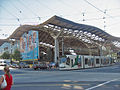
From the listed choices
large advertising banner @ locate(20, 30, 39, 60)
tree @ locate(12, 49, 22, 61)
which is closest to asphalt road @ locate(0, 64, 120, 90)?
large advertising banner @ locate(20, 30, 39, 60)

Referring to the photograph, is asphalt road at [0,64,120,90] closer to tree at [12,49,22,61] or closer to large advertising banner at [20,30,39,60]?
large advertising banner at [20,30,39,60]

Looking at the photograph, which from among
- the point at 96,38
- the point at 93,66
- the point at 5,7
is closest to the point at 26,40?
the point at 96,38

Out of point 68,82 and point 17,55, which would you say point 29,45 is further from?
point 68,82

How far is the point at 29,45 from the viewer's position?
217 ft

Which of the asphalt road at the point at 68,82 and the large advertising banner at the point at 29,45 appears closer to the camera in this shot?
the asphalt road at the point at 68,82

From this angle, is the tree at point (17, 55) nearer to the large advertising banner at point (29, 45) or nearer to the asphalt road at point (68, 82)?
the large advertising banner at point (29, 45)

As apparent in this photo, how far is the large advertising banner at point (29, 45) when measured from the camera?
61656mm

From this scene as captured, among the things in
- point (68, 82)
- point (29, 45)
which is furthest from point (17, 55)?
point (68, 82)

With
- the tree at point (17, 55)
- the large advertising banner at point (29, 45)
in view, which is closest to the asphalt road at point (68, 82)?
the large advertising banner at point (29, 45)

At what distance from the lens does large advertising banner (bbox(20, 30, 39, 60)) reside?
6166cm

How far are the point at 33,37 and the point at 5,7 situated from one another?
138 feet

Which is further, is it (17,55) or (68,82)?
(17,55)

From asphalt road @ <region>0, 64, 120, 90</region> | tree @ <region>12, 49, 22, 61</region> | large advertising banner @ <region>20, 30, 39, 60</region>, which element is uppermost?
large advertising banner @ <region>20, 30, 39, 60</region>

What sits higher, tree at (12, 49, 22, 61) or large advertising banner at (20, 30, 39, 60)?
large advertising banner at (20, 30, 39, 60)
